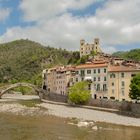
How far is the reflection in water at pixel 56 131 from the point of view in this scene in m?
47.5

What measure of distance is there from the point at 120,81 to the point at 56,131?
40911mm

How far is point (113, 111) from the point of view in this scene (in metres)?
75.6

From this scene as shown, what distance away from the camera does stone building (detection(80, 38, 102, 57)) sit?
169 meters

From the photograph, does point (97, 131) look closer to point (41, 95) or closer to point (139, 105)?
point (139, 105)

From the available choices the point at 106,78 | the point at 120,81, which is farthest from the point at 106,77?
the point at 120,81

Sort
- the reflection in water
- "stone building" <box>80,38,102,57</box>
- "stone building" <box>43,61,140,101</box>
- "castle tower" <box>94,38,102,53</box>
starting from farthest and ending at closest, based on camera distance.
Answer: "castle tower" <box>94,38,102,53</box>
"stone building" <box>80,38,102,57</box>
"stone building" <box>43,61,140,101</box>
the reflection in water

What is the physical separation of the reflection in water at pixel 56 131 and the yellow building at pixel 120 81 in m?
28.6

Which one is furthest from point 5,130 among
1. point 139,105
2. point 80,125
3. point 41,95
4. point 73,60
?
point 73,60

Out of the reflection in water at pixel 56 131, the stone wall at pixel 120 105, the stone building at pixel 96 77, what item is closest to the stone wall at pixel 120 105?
the stone wall at pixel 120 105

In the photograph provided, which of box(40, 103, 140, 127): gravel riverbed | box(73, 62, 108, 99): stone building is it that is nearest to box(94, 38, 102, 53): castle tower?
box(73, 62, 108, 99): stone building

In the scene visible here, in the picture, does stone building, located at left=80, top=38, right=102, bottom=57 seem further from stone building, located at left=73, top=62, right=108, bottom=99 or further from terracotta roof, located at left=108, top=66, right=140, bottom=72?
terracotta roof, located at left=108, top=66, right=140, bottom=72

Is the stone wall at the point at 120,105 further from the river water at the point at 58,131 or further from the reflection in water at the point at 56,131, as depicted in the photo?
the reflection in water at the point at 56,131

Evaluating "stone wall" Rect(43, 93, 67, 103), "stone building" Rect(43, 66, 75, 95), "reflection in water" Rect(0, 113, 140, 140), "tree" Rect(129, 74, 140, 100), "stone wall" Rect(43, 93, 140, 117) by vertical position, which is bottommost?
"reflection in water" Rect(0, 113, 140, 140)

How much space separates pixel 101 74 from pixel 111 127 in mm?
38878
